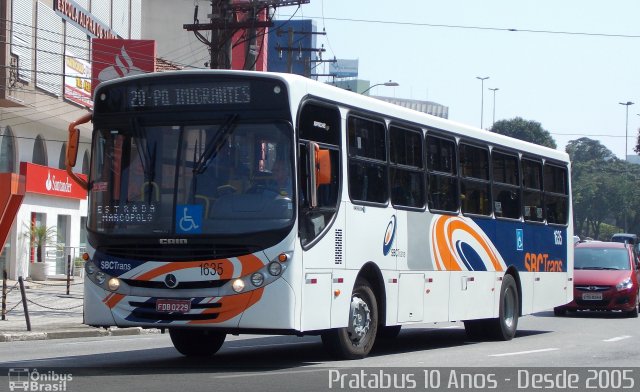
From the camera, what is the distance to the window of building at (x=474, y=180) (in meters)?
17.7

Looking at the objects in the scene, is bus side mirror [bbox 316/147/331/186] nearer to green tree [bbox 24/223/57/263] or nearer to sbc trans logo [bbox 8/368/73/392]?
sbc trans logo [bbox 8/368/73/392]

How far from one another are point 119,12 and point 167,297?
39.8 metres

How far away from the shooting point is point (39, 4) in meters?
39.7

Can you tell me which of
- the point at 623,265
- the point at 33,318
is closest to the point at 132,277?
the point at 33,318

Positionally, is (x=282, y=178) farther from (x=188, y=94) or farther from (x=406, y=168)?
(x=406, y=168)

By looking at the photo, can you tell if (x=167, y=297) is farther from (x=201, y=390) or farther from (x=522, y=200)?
(x=522, y=200)

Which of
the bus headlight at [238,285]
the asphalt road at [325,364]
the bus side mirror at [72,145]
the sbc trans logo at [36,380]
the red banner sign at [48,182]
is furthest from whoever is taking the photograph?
the red banner sign at [48,182]

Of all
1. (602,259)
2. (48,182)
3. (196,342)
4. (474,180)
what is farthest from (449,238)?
(48,182)

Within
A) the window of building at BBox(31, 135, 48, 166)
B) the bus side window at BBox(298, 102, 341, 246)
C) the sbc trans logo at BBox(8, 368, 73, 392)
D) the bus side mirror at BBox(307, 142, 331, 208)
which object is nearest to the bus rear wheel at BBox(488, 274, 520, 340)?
the bus side window at BBox(298, 102, 341, 246)

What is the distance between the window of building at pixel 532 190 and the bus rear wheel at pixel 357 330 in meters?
6.43

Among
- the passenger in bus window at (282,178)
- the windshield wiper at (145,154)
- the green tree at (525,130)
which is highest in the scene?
the green tree at (525,130)

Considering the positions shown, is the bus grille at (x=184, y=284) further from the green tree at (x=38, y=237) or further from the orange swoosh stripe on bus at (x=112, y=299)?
the green tree at (x=38, y=237)

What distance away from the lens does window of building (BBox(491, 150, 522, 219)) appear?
19016 mm

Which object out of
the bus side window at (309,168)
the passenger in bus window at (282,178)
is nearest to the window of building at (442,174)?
the bus side window at (309,168)
